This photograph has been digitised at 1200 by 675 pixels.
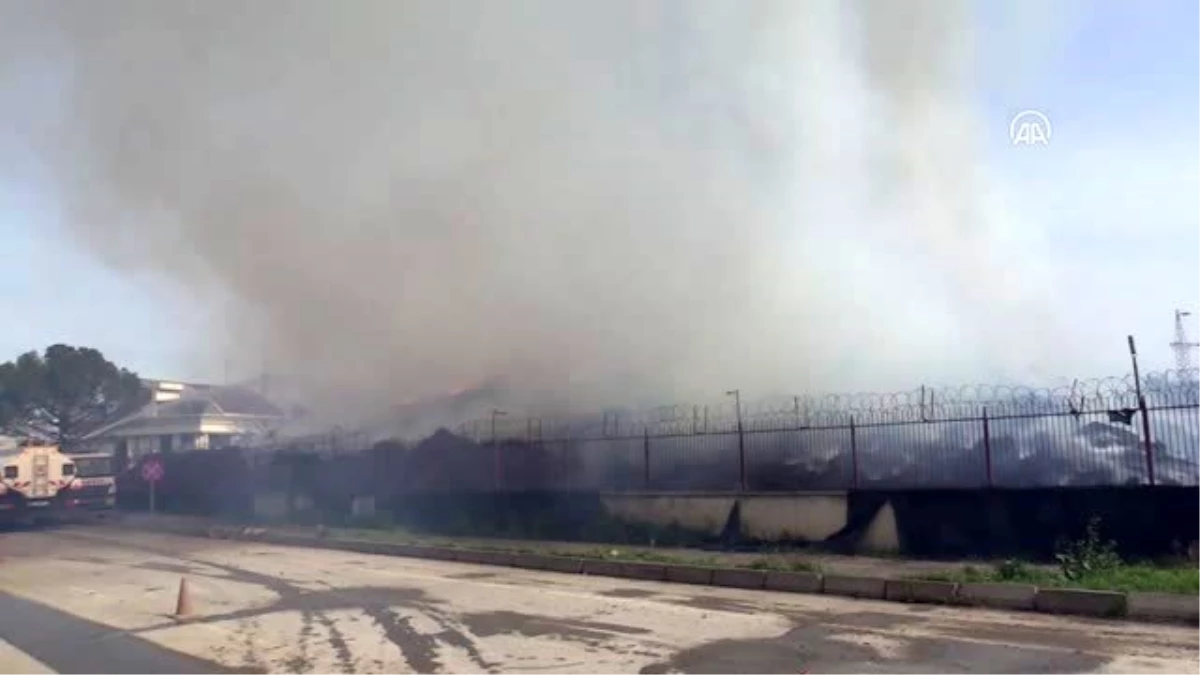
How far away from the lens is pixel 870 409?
14438 millimetres

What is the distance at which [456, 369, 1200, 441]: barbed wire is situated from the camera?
11828 millimetres

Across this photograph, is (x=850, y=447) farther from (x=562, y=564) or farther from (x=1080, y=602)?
(x=1080, y=602)

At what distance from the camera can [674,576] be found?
40.3 ft

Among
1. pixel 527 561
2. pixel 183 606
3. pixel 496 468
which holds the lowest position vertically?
pixel 527 561

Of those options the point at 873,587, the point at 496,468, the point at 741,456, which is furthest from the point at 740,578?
the point at 496,468

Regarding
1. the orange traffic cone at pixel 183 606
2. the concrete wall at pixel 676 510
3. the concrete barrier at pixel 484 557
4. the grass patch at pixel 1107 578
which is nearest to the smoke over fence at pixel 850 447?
the concrete wall at pixel 676 510

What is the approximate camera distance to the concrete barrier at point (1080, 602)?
8.71m

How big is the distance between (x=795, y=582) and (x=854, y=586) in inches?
28.9

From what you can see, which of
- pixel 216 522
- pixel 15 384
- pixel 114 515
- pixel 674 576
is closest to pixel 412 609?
pixel 674 576

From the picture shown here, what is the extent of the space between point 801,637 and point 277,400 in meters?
27.3

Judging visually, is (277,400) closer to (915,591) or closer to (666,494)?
(666,494)

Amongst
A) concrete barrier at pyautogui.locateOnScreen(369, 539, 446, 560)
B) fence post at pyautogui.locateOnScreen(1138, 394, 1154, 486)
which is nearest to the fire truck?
concrete barrier at pyautogui.locateOnScreen(369, 539, 446, 560)

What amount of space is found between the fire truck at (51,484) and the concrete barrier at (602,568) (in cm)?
1766

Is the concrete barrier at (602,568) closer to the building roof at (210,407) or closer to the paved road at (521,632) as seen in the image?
the paved road at (521,632)
